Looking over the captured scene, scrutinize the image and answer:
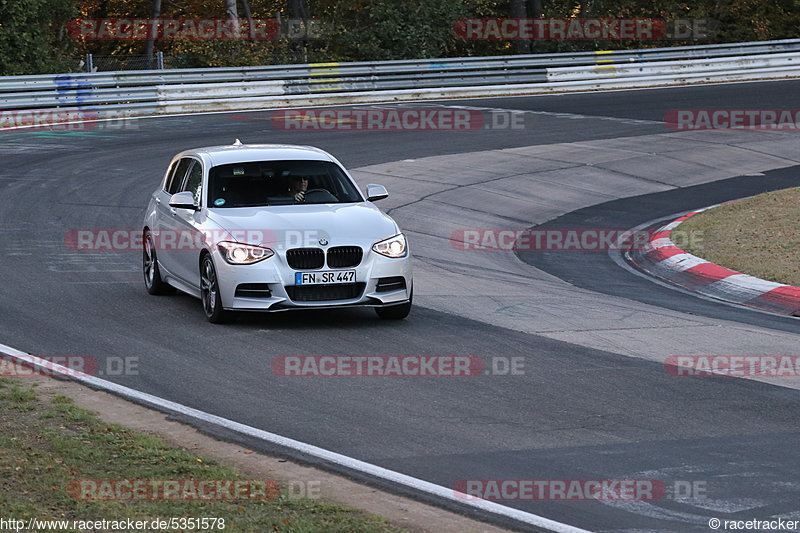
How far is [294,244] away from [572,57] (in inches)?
1079

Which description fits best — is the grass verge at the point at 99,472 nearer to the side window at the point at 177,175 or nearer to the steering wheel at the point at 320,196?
the steering wheel at the point at 320,196

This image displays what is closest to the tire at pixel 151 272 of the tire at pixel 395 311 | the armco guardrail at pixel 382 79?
the tire at pixel 395 311

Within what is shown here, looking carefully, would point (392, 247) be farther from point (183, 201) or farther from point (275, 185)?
point (183, 201)

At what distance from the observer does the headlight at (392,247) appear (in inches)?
445

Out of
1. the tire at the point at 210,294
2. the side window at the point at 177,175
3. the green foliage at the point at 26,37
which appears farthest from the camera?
the green foliage at the point at 26,37

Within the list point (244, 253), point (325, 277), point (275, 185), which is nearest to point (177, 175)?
point (275, 185)

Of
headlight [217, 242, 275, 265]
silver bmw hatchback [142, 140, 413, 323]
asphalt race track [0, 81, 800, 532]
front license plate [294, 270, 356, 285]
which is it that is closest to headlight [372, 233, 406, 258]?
silver bmw hatchback [142, 140, 413, 323]

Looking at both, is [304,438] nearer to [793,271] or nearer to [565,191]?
[793,271]

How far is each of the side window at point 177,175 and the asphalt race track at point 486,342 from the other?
3.74 feet

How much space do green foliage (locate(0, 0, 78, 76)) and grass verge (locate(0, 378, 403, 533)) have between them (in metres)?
28.1

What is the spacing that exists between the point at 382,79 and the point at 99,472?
28.4 meters

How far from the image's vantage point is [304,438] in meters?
7.82

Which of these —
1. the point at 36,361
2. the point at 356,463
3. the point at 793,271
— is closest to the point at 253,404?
the point at 356,463

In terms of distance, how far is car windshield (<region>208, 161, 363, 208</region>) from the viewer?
39.7 ft
